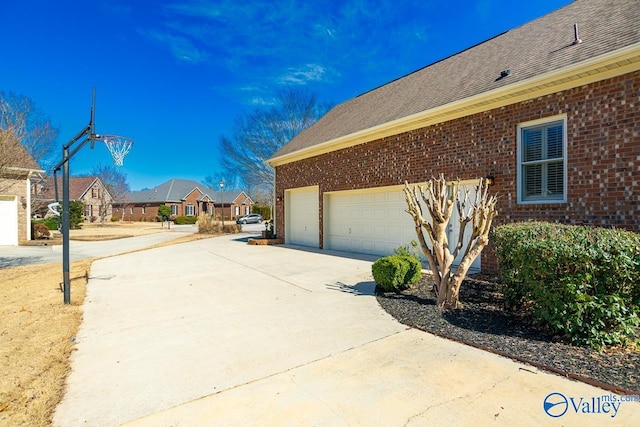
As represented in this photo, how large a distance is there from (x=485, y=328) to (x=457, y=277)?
92 centimetres

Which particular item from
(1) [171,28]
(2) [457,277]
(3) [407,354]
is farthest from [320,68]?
(3) [407,354]

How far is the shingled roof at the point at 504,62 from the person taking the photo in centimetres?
633

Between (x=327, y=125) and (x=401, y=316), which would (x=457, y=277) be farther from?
(x=327, y=125)

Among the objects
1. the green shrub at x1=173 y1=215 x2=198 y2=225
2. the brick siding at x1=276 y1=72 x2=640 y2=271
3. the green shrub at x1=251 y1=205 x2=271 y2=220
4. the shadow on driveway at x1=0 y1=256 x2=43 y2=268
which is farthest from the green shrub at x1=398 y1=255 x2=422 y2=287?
the green shrub at x1=173 y1=215 x2=198 y2=225

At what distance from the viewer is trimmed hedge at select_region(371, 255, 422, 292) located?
5997mm

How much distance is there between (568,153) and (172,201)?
51.0m

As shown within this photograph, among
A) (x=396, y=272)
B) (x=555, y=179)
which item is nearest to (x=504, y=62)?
(x=555, y=179)

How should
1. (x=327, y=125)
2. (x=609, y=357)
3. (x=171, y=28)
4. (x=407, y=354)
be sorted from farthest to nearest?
(x=327, y=125) → (x=171, y=28) → (x=407, y=354) → (x=609, y=357)

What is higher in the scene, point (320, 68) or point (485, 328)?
point (320, 68)

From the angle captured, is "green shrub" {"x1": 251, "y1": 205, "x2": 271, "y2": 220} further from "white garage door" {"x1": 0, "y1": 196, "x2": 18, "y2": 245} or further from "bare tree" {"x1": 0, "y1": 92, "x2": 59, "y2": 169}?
"bare tree" {"x1": 0, "y1": 92, "x2": 59, "y2": 169}

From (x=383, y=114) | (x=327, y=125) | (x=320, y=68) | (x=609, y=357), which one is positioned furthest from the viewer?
(x=320, y=68)

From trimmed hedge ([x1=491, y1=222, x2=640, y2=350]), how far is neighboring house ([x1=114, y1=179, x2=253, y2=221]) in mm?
49299

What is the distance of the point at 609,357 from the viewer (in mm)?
3262

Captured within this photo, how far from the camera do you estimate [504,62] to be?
8.34 metres
